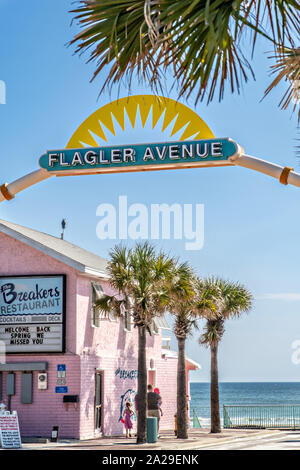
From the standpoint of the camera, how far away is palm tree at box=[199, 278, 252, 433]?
31812mm

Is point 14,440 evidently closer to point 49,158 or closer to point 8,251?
point 8,251

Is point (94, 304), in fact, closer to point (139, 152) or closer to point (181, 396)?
point (181, 396)

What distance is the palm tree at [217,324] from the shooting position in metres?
31.8

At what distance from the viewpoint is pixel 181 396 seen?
91.9 ft

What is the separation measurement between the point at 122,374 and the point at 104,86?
24.2 metres

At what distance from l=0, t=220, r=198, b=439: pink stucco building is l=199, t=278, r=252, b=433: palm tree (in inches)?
184

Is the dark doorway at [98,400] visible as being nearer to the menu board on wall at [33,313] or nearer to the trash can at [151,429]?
the menu board on wall at [33,313]

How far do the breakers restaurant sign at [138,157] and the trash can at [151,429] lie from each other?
1291cm

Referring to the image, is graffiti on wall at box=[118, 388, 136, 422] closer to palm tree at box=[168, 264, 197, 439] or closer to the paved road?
palm tree at box=[168, 264, 197, 439]

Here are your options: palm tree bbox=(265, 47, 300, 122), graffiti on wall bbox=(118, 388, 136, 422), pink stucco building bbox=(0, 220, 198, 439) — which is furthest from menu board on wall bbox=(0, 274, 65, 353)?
palm tree bbox=(265, 47, 300, 122)

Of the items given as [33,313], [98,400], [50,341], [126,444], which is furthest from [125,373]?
[126,444]

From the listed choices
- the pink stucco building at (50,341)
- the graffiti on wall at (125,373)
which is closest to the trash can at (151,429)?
the pink stucco building at (50,341)

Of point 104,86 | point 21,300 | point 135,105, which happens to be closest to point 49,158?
point 135,105

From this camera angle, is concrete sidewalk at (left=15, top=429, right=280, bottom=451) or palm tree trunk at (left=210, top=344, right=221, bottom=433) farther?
palm tree trunk at (left=210, top=344, right=221, bottom=433)
